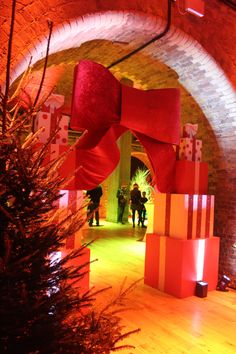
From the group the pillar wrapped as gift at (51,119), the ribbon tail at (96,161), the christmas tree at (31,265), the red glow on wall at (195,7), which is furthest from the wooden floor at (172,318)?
the red glow on wall at (195,7)

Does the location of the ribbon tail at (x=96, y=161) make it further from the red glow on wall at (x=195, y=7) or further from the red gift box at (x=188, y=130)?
the red glow on wall at (x=195, y=7)

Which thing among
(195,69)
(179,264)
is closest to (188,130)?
(195,69)

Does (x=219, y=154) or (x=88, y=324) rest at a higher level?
(x=219, y=154)

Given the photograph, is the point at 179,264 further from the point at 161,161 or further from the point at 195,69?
the point at 195,69

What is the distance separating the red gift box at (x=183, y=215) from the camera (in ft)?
14.4

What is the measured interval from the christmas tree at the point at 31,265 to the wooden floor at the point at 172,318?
0.73 meters

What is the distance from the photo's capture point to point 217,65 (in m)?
4.55

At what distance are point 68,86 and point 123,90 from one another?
3910mm

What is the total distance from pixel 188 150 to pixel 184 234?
1.19 m

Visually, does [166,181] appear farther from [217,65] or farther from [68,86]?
[68,86]

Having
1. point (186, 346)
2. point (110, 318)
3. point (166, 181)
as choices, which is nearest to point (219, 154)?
point (166, 181)

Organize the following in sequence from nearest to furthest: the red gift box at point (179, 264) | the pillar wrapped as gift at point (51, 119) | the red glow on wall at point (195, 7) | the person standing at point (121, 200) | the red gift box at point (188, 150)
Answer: the pillar wrapped as gift at point (51, 119), the red glow on wall at point (195, 7), the red gift box at point (179, 264), the red gift box at point (188, 150), the person standing at point (121, 200)

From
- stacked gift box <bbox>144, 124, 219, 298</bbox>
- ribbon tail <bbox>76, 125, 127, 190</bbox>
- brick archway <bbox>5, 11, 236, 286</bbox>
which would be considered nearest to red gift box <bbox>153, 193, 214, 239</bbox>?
stacked gift box <bbox>144, 124, 219, 298</bbox>

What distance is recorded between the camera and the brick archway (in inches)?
136
